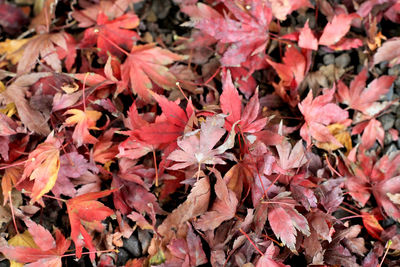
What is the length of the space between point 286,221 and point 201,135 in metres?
0.26

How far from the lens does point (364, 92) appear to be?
102cm

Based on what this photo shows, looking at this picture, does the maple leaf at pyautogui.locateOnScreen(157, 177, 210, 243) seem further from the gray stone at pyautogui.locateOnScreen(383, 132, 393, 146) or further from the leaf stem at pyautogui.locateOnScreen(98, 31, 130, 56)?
the gray stone at pyautogui.locateOnScreen(383, 132, 393, 146)

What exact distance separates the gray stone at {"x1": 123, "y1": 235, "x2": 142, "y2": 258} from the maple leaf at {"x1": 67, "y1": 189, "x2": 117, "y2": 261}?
103 millimetres

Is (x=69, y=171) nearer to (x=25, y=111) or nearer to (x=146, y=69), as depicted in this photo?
(x=25, y=111)

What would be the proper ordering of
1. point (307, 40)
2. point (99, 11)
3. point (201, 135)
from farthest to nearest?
point (99, 11)
point (307, 40)
point (201, 135)

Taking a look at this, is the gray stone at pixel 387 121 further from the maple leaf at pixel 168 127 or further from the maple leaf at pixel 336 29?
the maple leaf at pixel 168 127

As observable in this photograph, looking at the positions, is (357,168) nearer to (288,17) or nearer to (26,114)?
(288,17)

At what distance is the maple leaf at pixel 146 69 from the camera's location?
0.97 m

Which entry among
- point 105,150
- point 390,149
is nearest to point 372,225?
point 390,149

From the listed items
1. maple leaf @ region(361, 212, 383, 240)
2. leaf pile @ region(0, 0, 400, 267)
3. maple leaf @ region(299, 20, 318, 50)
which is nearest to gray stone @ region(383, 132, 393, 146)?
leaf pile @ region(0, 0, 400, 267)

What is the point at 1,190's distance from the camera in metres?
0.93

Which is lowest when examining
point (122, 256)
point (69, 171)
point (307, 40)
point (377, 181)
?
point (122, 256)

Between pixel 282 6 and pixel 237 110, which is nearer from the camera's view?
pixel 237 110

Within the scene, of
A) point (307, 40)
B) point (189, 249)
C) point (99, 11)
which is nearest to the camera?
point (189, 249)
